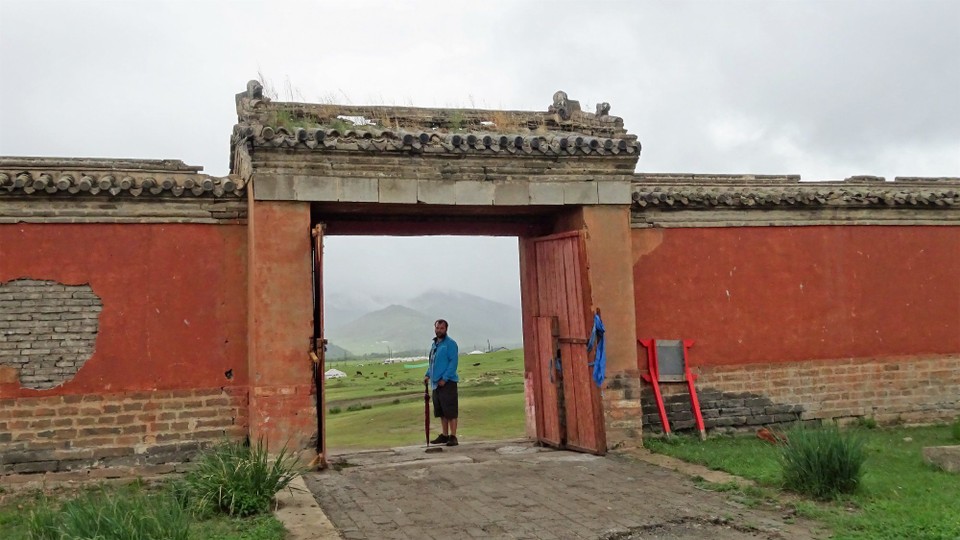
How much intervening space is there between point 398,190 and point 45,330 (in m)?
4.26

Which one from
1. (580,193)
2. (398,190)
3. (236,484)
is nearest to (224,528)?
(236,484)

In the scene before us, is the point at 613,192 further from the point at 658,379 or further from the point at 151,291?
the point at 151,291

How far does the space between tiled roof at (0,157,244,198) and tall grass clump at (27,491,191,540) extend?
13.8 ft

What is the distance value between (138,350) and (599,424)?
216 inches

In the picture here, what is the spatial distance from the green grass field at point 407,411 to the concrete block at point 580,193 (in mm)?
4434

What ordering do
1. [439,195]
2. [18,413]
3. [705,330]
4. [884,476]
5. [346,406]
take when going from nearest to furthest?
[884,476], [18,413], [439,195], [705,330], [346,406]

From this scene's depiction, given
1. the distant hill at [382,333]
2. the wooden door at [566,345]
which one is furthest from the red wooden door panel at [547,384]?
the distant hill at [382,333]

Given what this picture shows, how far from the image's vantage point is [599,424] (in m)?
9.73

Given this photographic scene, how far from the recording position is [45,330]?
355 inches

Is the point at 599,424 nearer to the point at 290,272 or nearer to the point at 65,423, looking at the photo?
the point at 290,272

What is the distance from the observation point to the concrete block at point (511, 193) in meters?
9.92

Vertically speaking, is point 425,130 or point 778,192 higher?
point 425,130

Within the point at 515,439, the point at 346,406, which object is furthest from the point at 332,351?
the point at 515,439

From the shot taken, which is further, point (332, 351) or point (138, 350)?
point (332, 351)
